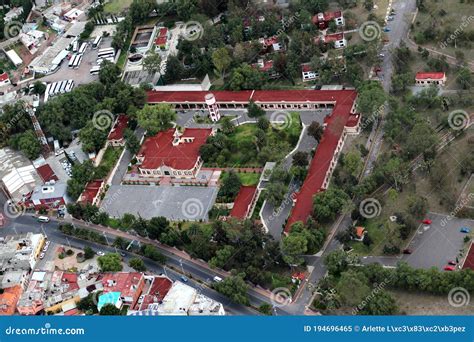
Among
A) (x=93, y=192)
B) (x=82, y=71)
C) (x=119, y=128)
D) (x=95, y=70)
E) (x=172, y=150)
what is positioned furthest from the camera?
(x=82, y=71)

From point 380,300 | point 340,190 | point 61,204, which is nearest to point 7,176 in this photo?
point 61,204

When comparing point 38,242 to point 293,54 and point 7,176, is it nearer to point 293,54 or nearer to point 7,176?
point 7,176

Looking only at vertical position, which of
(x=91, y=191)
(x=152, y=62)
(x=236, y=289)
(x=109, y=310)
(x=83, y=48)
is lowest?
(x=83, y=48)

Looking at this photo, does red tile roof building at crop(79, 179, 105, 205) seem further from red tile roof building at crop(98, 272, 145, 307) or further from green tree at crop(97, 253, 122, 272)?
red tile roof building at crop(98, 272, 145, 307)

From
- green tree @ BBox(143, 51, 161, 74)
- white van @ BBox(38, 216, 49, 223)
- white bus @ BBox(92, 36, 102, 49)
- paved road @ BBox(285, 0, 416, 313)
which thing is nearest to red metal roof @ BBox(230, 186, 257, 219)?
paved road @ BBox(285, 0, 416, 313)

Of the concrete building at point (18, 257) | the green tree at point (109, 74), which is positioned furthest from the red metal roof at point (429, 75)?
the concrete building at point (18, 257)

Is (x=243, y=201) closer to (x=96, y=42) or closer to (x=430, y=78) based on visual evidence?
(x=430, y=78)

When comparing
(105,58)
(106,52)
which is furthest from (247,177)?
(106,52)
